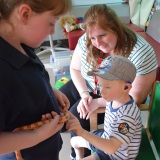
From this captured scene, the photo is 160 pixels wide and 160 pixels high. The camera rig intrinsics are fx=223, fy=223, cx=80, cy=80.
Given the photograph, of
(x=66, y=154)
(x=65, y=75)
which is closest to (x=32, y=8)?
(x=66, y=154)

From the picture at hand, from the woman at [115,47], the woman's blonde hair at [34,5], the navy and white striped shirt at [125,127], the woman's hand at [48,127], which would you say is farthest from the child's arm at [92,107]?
the woman's blonde hair at [34,5]

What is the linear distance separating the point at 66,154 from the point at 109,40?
88 centimetres

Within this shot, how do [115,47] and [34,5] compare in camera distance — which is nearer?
[34,5]

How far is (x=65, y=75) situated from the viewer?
89.6 inches

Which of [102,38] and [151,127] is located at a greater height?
[102,38]

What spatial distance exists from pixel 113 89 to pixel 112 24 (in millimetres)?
412

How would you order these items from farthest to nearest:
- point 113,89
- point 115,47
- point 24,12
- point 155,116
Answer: point 115,47
point 155,116
point 113,89
point 24,12

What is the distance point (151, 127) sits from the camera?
1209 millimetres

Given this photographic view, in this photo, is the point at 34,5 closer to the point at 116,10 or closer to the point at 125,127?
the point at 125,127

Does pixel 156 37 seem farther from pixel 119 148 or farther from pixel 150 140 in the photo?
pixel 119 148

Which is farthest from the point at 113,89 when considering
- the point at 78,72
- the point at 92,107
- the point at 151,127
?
the point at 78,72

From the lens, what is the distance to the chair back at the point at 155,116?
1.11 meters

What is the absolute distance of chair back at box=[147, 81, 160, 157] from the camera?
1111mm

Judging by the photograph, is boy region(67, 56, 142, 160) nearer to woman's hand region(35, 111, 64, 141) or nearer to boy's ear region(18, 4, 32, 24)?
woman's hand region(35, 111, 64, 141)
